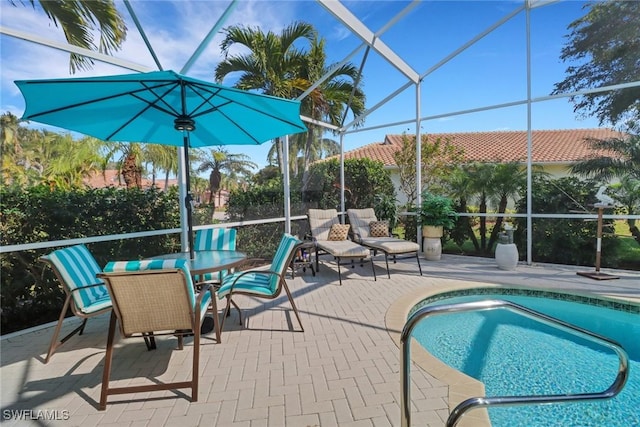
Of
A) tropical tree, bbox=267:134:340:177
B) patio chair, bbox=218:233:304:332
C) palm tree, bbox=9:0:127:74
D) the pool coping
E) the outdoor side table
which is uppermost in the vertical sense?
palm tree, bbox=9:0:127:74

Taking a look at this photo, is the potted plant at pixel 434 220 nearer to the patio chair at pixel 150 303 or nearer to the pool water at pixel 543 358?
the pool water at pixel 543 358

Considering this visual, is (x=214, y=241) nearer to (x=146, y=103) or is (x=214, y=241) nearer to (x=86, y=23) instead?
(x=146, y=103)

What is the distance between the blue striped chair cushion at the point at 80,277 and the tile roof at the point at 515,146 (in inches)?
280

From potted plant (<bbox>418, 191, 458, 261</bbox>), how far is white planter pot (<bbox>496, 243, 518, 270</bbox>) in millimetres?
1051

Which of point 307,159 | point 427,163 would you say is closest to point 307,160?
point 307,159

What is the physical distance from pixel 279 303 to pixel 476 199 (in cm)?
505

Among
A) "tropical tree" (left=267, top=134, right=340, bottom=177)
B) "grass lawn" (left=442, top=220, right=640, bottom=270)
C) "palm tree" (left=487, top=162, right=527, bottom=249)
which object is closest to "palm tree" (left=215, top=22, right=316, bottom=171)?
"tropical tree" (left=267, top=134, right=340, bottom=177)

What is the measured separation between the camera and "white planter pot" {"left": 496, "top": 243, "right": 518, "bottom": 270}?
583cm

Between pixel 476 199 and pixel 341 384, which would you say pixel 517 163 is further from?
pixel 341 384

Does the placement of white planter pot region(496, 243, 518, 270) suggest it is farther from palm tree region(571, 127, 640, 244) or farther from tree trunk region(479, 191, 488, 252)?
palm tree region(571, 127, 640, 244)

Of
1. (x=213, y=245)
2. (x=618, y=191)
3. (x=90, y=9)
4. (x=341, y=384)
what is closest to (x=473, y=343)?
(x=341, y=384)

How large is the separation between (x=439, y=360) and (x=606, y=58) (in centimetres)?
672

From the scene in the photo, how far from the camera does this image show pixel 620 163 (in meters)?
5.65

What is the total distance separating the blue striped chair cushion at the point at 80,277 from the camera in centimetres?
279
